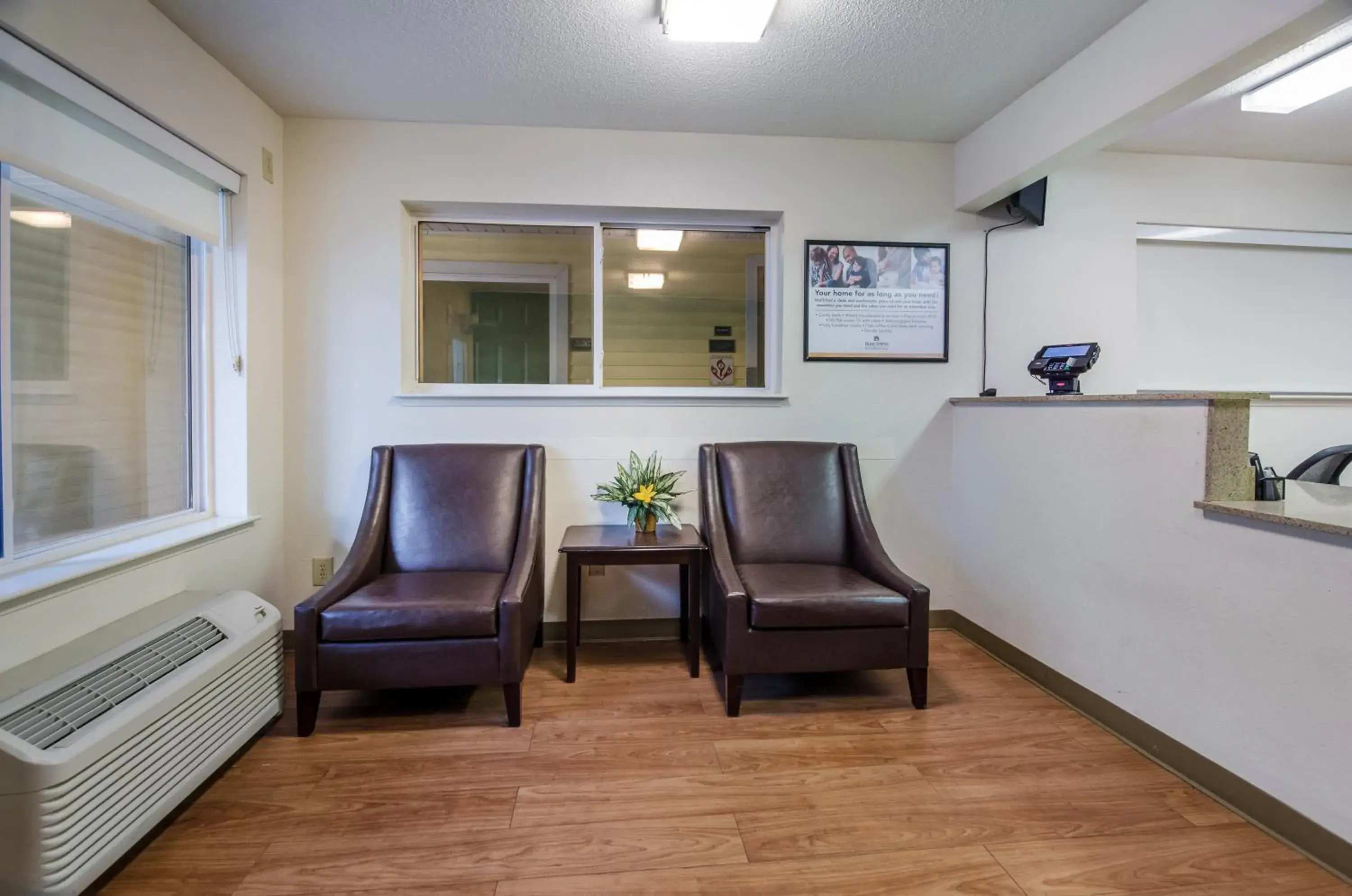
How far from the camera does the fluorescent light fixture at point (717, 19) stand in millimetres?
1785

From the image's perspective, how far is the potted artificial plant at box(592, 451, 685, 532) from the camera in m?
2.51

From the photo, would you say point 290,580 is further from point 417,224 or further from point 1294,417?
point 1294,417

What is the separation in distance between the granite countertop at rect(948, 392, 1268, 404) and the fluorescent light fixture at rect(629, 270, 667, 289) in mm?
1705

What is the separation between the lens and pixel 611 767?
176cm

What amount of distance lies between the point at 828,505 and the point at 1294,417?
2.61m

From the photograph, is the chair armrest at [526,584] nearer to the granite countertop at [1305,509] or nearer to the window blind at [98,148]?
the window blind at [98,148]

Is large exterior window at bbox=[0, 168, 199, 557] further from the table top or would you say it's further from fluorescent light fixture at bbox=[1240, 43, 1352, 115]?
fluorescent light fixture at bbox=[1240, 43, 1352, 115]

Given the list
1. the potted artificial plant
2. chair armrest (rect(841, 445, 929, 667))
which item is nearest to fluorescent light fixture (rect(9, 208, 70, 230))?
the potted artificial plant

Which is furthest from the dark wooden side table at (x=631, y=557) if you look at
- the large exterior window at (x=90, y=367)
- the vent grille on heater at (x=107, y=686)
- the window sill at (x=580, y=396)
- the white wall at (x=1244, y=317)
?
the white wall at (x=1244, y=317)

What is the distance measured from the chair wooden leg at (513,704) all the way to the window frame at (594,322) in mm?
1295

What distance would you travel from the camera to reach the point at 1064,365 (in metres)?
2.36

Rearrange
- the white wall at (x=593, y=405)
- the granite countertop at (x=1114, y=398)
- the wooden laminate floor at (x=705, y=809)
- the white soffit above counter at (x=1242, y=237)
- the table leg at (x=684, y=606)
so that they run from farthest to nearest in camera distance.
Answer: the white soffit above counter at (x=1242, y=237)
the table leg at (x=684, y=606)
the white wall at (x=593, y=405)
the granite countertop at (x=1114, y=398)
the wooden laminate floor at (x=705, y=809)

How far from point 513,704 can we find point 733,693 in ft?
2.54

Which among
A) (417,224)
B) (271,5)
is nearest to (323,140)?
(417,224)
